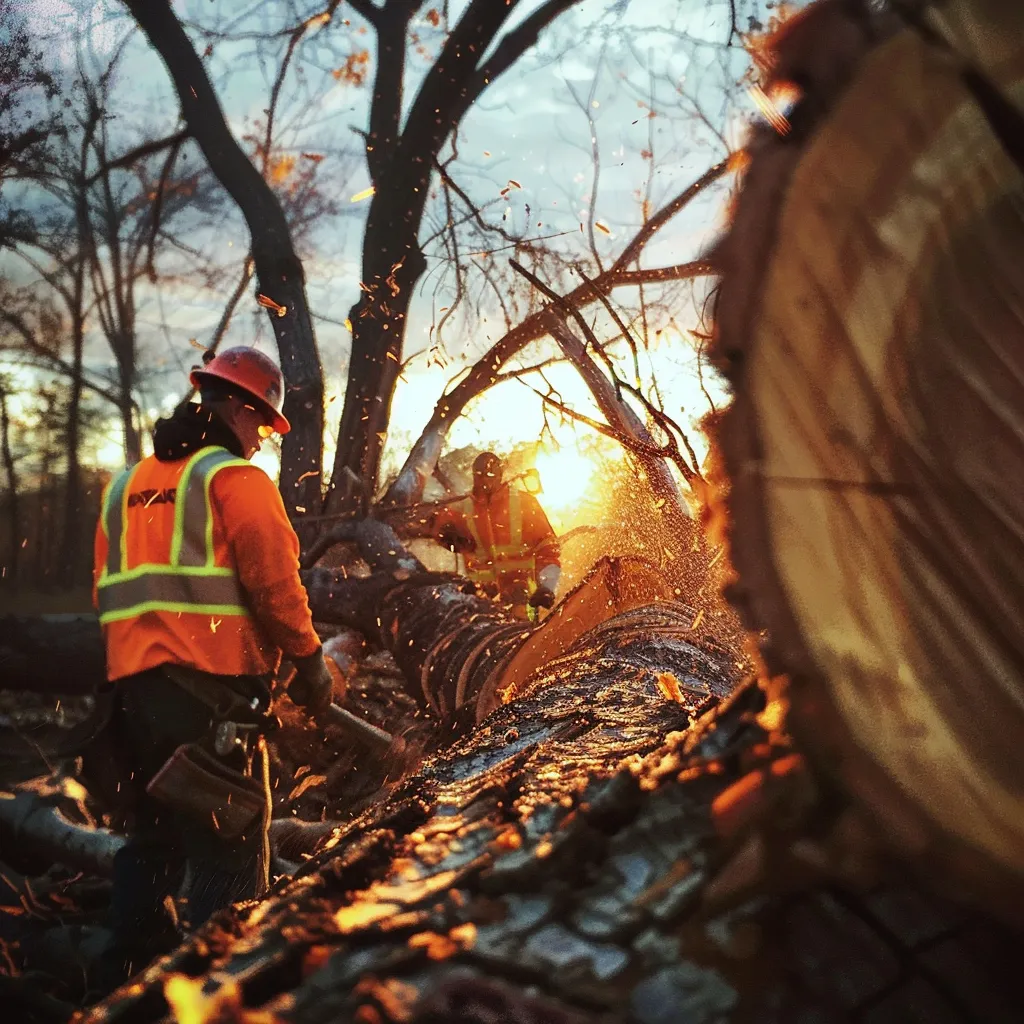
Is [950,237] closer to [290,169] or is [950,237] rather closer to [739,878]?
[739,878]

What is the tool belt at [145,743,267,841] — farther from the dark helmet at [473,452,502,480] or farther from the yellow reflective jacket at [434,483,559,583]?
the dark helmet at [473,452,502,480]

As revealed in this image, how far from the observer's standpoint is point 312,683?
2.95 meters

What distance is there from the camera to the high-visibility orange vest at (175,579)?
252 centimetres

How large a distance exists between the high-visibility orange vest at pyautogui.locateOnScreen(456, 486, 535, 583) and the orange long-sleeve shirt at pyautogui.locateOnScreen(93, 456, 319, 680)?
4.28m

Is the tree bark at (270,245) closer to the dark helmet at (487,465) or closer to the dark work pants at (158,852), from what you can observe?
the dark helmet at (487,465)

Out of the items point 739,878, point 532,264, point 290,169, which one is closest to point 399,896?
point 739,878

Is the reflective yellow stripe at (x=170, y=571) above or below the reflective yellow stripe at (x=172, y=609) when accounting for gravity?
above

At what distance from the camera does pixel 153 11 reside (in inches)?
251

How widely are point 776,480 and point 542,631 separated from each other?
99.1 inches

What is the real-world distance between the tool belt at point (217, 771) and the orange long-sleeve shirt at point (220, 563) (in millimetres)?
78

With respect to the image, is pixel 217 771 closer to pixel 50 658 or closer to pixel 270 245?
pixel 50 658

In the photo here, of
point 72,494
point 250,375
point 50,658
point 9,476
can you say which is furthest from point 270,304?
point 9,476

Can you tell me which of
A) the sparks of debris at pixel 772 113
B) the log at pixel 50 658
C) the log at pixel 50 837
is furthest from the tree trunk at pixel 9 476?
the sparks of debris at pixel 772 113

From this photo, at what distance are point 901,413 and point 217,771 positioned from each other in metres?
2.41
